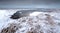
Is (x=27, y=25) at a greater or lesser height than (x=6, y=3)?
lesser

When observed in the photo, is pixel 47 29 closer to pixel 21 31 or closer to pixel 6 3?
pixel 21 31

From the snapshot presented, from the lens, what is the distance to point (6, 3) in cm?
188

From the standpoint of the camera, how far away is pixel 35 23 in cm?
128

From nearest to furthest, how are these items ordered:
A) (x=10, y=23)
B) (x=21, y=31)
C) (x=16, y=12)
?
(x=21, y=31) → (x=10, y=23) → (x=16, y=12)

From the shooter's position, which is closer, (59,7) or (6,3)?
(59,7)

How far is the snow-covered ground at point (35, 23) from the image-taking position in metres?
1.17

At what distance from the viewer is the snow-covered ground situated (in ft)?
3.85

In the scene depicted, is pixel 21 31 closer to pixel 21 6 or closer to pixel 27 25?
pixel 27 25

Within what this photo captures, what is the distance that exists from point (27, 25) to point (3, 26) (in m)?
0.29

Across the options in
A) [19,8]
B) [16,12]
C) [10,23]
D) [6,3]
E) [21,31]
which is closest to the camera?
[21,31]

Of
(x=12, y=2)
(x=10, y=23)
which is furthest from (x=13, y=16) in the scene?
(x=12, y=2)

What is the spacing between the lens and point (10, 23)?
4.20 ft

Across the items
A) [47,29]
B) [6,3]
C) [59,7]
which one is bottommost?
[47,29]

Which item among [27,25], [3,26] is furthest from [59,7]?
[3,26]
